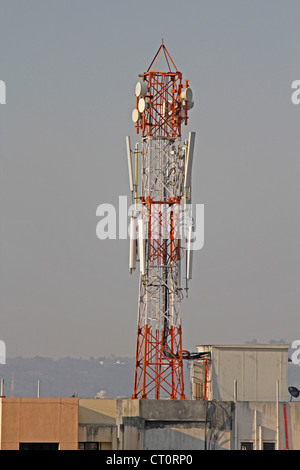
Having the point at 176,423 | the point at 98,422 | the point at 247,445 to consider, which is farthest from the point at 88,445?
the point at 247,445

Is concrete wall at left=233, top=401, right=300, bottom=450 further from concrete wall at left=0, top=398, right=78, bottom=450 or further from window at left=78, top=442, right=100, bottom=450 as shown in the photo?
concrete wall at left=0, top=398, right=78, bottom=450

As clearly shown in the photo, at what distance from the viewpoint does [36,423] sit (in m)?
79.8

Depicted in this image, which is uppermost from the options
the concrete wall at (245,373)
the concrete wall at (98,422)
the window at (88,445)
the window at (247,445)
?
the concrete wall at (245,373)

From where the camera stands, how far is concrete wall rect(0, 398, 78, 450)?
79.4 m

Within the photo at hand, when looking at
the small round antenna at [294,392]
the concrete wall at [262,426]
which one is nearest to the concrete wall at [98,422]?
the concrete wall at [262,426]

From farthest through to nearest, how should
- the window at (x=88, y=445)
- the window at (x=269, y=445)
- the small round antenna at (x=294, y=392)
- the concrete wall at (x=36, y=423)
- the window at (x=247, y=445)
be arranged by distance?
the small round antenna at (x=294, y=392), the window at (x=269, y=445), the window at (x=247, y=445), the window at (x=88, y=445), the concrete wall at (x=36, y=423)

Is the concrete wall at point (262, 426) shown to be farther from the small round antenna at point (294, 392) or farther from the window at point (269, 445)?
the small round antenna at point (294, 392)

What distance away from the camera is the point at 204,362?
3649 inches

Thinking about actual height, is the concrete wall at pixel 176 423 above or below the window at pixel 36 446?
above

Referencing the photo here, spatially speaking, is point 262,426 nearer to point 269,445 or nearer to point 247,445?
point 269,445

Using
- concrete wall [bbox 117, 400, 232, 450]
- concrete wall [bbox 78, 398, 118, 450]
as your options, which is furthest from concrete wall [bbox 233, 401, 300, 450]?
concrete wall [bbox 78, 398, 118, 450]

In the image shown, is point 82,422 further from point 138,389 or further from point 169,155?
point 169,155

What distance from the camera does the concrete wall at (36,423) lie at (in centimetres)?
7944

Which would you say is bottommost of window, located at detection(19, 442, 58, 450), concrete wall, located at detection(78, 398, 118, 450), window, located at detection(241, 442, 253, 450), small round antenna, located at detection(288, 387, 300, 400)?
window, located at detection(19, 442, 58, 450)
